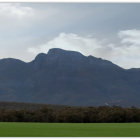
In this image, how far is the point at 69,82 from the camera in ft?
167

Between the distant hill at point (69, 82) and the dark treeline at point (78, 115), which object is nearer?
the dark treeline at point (78, 115)

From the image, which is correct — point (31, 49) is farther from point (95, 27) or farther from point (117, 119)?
point (117, 119)

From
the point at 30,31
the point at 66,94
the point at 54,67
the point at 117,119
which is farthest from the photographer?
the point at 54,67

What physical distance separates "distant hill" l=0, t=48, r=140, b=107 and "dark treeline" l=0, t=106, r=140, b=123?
1795 centimetres

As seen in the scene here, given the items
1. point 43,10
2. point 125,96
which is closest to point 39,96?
point 125,96

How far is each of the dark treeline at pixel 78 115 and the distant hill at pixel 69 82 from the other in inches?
707

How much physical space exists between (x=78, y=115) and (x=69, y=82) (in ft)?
109

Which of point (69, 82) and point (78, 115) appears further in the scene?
point (69, 82)

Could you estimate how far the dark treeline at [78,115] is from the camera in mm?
17656

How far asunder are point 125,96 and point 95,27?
20.1 meters

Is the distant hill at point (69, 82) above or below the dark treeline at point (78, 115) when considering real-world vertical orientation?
above

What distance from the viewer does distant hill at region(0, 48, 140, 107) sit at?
41219 mm

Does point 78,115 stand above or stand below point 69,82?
below

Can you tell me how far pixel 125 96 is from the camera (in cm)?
4216
